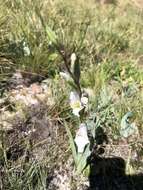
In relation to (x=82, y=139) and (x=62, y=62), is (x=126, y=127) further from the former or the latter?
(x=62, y=62)

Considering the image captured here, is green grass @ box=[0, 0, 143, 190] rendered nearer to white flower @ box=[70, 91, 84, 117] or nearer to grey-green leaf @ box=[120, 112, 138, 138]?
grey-green leaf @ box=[120, 112, 138, 138]

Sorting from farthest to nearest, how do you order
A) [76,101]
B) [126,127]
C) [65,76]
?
[126,127]
[76,101]
[65,76]

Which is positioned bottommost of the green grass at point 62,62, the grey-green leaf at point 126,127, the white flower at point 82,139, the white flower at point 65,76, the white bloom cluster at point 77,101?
the white flower at point 82,139

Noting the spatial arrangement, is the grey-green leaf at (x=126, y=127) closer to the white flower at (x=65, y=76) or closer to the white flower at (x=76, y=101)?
the white flower at (x=76, y=101)

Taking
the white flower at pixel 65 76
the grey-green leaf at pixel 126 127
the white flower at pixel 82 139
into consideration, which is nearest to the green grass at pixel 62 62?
the grey-green leaf at pixel 126 127

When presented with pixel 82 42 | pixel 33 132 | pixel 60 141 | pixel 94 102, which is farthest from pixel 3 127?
pixel 82 42

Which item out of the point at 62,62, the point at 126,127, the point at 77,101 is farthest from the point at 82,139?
the point at 62,62

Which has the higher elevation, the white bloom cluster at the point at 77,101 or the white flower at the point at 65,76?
the white flower at the point at 65,76

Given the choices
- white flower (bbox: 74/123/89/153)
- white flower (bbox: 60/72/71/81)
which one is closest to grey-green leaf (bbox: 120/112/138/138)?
white flower (bbox: 74/123/89/153)

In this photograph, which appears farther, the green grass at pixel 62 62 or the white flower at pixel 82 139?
the green grass at pixel 62 62

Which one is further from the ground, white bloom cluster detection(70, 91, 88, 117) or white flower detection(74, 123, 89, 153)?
white bloom cluster detection(70, 91, 88, 117)

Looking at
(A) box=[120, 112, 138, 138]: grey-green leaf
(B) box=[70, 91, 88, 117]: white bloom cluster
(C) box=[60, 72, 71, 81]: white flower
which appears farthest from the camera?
(A) box=[120, 112, 138, 138]: grey-green leaf

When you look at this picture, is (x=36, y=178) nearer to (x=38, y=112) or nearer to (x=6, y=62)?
(x=38, y=112)

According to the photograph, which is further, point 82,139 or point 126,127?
point 126,127
